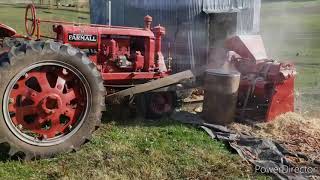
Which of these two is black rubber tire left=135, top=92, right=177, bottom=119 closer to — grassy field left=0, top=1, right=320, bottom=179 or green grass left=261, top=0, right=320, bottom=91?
grassy field left=0, top=1, right=320, bottom=179

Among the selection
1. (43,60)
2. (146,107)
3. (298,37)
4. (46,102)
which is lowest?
(146,107)

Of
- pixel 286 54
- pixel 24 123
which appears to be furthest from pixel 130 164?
pixel 286 54

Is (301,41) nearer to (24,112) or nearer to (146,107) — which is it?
(146,107)

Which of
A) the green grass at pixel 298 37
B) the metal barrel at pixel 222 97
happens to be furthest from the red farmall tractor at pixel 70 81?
the green grass at pixel 298 37

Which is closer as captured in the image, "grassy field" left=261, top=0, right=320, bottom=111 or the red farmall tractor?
the red farmall tractor

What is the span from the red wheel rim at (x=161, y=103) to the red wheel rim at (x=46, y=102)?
2.26 m

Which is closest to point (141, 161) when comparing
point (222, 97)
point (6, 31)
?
point (222, 97)

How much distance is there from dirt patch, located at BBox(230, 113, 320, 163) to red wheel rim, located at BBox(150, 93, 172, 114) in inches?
48.5

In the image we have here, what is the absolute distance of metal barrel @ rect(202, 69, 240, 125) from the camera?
7992mm

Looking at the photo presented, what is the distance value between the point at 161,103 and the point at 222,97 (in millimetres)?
1125

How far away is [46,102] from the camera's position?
18.7 feet

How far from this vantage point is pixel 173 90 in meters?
8.12

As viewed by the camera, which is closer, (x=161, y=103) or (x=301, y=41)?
(x=161, y=103)

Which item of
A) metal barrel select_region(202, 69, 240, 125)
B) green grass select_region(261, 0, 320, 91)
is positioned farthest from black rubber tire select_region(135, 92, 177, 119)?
green grass select_region(261, 0, 320, 91)
